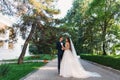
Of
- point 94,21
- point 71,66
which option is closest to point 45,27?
point 71,66

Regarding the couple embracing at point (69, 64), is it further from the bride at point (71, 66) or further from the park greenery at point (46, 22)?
the park greenery at point (46, 22)

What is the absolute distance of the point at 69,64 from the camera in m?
16.0

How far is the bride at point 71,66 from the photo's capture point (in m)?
15.3

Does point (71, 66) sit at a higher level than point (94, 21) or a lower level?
lower

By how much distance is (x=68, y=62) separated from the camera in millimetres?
16188

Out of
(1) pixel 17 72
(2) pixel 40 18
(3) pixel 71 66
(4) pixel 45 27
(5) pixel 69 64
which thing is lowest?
(1) pixel 17 72

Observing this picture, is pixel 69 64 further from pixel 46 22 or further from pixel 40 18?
pixel 46 22

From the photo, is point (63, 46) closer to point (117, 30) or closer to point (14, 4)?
point (14, 4)

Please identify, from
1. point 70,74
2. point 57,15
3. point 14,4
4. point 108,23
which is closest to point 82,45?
point 108,23

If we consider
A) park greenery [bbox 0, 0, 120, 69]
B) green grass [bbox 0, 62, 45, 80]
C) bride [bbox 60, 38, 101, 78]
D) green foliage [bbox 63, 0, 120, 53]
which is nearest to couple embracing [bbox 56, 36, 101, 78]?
bride [bbox 60, 38, 101, 78]

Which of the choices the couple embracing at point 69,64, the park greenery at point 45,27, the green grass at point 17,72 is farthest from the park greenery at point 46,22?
the couple embracing at point 69,64

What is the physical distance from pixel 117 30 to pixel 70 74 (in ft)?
109

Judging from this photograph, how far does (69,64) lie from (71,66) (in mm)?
222

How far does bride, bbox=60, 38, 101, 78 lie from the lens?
601 inches
